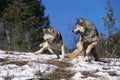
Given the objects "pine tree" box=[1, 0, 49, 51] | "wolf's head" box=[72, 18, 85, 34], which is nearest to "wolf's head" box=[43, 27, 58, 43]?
"wolf's head" box=[72, 18, 85, 34]

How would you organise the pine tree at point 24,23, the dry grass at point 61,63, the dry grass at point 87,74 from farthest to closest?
1. the pine tree at point 24,23
2. the dry grass at point 61,63
3. the dry grass at point 87,74

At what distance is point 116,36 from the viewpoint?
24.7 metres

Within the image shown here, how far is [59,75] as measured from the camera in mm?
11977

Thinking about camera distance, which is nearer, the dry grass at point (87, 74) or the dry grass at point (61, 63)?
the dry grass at point (87, 74)

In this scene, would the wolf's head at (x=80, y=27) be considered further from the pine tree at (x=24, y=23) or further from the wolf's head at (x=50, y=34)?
the pine tree at (x=24, y=23)

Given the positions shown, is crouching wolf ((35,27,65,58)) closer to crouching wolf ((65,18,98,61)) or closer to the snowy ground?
crouching wolf ((65,18,98,61))

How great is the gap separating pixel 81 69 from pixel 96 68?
1.61 ft

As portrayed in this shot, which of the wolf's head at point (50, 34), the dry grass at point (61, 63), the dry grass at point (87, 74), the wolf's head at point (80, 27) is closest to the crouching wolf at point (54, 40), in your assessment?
the wolf's head at point (50, 34)

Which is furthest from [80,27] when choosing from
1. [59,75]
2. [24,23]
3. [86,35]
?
[24,23]

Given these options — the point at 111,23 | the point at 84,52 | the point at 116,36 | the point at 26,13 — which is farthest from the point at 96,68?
the point at 26,13

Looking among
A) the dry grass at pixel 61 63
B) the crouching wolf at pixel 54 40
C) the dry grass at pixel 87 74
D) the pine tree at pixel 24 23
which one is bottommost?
the dry grass at pixel 87 74

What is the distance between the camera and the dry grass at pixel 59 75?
1167 cm

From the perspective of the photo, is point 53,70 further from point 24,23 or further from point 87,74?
point 24,23

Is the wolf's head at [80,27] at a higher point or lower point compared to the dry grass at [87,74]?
higher
